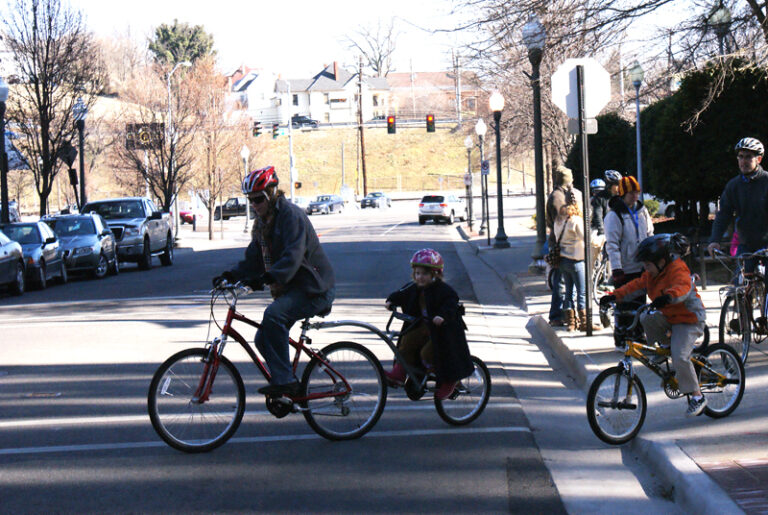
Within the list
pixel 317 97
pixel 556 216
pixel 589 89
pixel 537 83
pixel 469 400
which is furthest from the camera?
pixel 317 97

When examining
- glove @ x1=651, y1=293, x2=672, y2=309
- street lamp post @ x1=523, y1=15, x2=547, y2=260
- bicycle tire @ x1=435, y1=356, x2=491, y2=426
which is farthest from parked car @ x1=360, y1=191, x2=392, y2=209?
glove @ x1=651, y1=293, x2=672, y2=309

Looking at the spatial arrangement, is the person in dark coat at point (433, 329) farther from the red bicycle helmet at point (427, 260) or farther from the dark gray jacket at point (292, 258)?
the dark gray jacket at point (292, 258)

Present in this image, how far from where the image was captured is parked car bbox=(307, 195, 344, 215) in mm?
74225

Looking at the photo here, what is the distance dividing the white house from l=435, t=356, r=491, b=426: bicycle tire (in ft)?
399

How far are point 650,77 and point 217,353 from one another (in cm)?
1500

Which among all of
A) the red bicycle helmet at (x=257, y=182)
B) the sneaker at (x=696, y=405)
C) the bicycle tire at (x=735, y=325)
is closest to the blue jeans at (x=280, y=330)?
the red bicycle helmet at (x=257, y=182)

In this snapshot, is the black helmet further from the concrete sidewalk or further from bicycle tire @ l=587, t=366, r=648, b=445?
the concrete sidewalk

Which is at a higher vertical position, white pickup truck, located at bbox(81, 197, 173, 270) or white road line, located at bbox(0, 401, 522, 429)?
white pickup truck, located at bbox(81, 197, 173, 270)

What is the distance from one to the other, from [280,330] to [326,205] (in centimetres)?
6794

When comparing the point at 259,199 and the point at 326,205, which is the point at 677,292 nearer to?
the point at 259,199

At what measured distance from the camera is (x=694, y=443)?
6426 mm

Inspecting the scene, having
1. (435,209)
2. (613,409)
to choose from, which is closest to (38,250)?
(613,409)

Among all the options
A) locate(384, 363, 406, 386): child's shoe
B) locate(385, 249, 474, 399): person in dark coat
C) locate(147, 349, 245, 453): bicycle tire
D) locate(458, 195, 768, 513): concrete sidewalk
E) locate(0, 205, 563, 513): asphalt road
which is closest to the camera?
locate(458, 195, 768, 513): concrete sidewalk

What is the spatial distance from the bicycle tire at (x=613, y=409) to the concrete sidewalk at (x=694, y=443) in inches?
4.6
